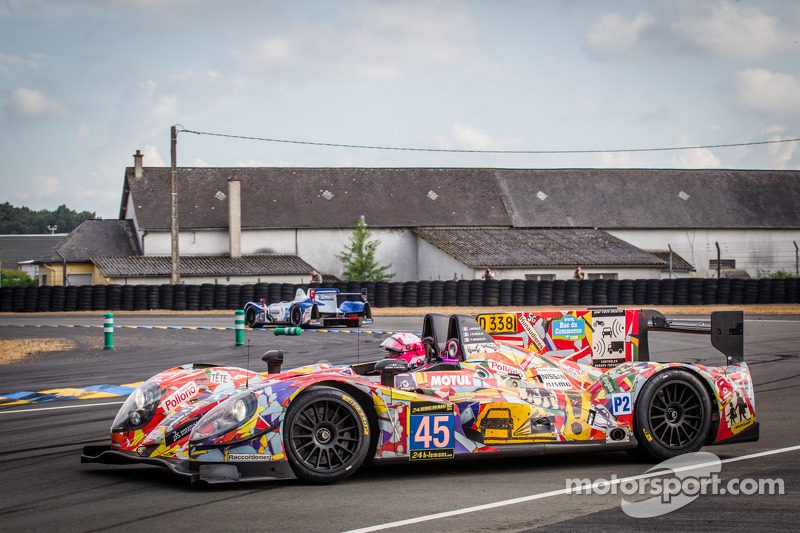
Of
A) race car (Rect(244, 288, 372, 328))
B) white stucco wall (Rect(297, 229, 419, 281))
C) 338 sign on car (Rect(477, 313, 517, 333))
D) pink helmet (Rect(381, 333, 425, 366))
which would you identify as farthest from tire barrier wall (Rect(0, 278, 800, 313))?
338 sign on car (Rect(477, 313, 517, 333))

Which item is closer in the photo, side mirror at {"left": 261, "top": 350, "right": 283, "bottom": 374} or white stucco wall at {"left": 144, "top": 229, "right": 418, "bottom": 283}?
side mirror at {"left": 261, "top": 350, "right": 283, "bottom": 374}

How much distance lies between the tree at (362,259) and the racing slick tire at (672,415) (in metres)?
52.1

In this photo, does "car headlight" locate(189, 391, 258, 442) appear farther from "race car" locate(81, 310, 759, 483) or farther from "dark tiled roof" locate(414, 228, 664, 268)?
"dark tiled roof" locate(414, 228, 664, 268)

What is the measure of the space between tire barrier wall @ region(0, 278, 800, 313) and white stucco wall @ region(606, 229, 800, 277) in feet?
80.3

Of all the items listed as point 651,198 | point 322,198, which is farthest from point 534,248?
point 322,198

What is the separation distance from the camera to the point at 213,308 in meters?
39.8

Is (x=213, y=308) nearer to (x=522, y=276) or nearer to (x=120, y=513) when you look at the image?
(x=522, y=276)

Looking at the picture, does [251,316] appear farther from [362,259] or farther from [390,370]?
[362,259]

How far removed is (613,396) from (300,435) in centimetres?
258

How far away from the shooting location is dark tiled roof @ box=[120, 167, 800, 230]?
206 feet

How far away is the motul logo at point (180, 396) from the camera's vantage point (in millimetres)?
7812

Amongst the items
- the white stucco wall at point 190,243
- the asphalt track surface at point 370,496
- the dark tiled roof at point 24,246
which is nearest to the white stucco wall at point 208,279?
the white stucco wall at point 190,243


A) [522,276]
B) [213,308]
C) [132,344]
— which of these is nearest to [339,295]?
[132,344]

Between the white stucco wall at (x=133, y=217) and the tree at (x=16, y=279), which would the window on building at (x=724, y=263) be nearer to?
the white stucco wall at (x=133, y=217)
